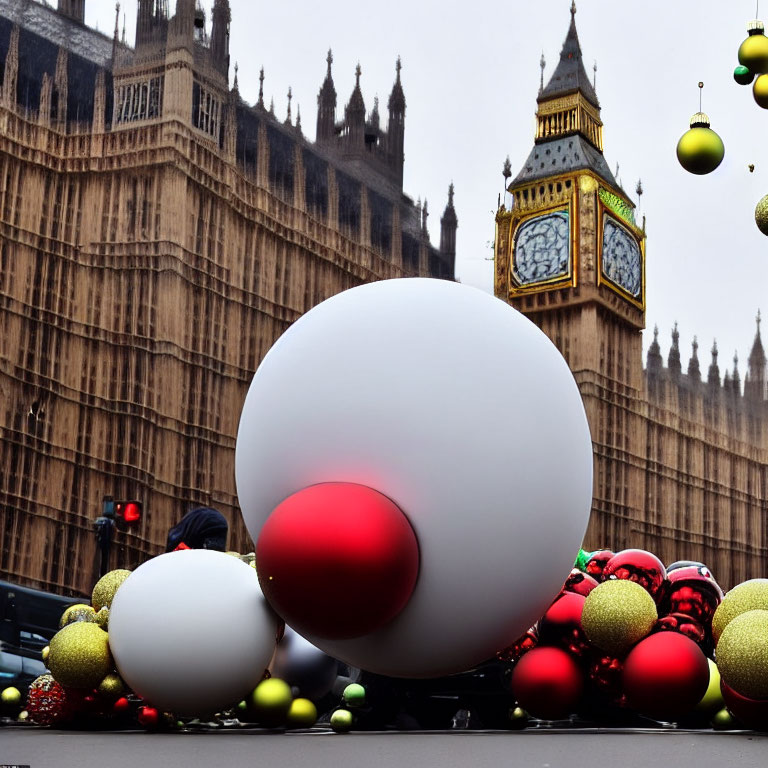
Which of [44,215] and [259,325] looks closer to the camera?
[44,215]

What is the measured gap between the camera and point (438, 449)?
418cm

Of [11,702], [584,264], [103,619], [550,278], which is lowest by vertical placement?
[11,702]

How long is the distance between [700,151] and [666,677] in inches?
88.3

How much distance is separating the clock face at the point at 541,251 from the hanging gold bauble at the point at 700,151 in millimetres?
25694

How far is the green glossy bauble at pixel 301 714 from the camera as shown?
218 inches

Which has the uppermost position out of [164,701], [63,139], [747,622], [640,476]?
[63,139]

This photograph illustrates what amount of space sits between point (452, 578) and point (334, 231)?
20672mm

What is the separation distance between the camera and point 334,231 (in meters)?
24.5

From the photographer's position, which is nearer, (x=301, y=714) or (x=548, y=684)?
(x=548, y=684)

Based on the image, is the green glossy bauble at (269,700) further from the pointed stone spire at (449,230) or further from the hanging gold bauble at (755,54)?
the pointed stone spire at (449,230)

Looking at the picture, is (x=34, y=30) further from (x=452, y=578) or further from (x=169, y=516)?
(x=452, y=578)

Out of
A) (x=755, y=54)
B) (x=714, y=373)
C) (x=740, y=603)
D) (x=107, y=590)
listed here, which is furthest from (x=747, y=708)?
A: (x=714, y=373)

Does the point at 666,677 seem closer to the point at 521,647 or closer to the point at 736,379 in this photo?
the point at 521,647

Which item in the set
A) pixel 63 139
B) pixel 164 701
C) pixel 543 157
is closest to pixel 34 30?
pixel 63 139
